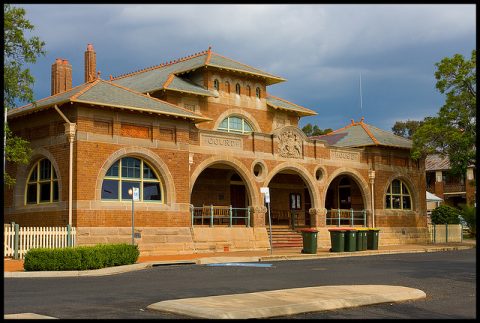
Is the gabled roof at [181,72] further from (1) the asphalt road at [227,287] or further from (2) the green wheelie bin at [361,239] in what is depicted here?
(1) the asphalt road at [227,287]

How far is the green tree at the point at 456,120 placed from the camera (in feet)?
113

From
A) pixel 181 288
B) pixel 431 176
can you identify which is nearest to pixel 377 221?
pixel 181 288

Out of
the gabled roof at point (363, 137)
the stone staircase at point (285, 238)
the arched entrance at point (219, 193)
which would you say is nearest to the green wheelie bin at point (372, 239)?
the stone staircase at point (285, 238)

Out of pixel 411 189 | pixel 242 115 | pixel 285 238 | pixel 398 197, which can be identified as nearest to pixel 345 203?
pixel 398 197

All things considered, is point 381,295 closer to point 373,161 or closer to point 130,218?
point 130,218

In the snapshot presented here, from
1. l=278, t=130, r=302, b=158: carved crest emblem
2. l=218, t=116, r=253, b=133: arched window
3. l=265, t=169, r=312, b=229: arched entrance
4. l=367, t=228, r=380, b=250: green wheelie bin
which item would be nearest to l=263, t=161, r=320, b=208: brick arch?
l=278, t=130, r=302, b=158: carved crest emblem

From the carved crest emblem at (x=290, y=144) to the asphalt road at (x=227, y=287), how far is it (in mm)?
13451

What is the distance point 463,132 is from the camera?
35.9 meters

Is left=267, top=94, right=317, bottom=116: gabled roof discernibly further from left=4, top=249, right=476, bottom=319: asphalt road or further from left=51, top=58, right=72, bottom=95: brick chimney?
left=4, top=249, right=476, bottom=319: asphalt road

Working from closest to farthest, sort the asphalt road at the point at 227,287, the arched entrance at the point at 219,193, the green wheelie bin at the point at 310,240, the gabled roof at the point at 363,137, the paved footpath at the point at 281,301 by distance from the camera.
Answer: the paved footpath at the point at 281,301 → the asphalt road at the point at 227,287 → the green wheelie bin at the point at 310,240 → the arched entrance at the point at 219,193 → the gabled roof at the point at 363,137

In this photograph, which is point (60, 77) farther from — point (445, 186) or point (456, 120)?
point (445, 186)

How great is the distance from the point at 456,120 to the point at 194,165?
47.5 feet

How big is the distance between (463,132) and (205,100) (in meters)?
13.8

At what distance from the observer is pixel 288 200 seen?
40.1 m
